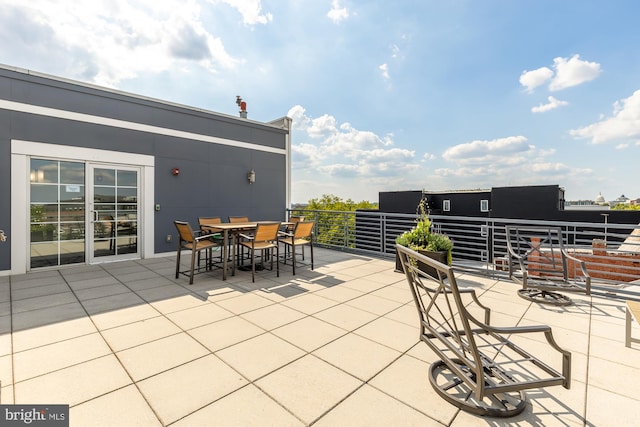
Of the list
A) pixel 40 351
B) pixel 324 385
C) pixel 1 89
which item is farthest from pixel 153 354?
pixel 1 89

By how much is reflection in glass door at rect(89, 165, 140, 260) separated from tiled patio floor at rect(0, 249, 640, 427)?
164 cm

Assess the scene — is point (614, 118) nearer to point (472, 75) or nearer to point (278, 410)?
point (472, 75)

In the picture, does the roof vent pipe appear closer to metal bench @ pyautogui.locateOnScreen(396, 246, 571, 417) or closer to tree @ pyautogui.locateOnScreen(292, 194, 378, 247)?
tree @ pyautogui.locateOnScreen(292, 194, 378, 247)

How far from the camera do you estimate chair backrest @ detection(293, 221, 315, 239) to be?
441cm

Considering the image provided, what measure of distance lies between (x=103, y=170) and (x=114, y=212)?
81cm

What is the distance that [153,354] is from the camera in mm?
2006

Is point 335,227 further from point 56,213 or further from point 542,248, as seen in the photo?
point 56,213

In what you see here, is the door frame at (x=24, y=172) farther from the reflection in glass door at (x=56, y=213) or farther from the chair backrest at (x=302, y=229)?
the chair backrest at (x=302, y=229)

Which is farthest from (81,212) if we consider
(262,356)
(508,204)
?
(508,204)

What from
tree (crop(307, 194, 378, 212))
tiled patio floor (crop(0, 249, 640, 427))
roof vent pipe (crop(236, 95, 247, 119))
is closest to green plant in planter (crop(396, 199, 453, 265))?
tiled patio floor (crop(0, 249, 640, 427))

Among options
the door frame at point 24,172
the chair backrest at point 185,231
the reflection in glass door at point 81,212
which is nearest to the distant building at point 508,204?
the reflection in glass door at point 81,212

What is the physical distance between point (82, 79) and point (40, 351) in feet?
16.0

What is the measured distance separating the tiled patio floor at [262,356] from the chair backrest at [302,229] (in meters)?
1.14

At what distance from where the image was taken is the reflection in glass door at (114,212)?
5.13m
